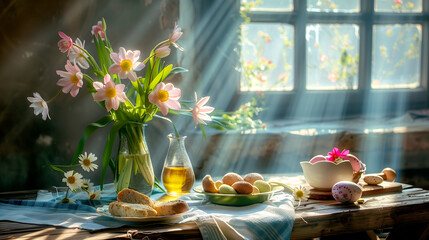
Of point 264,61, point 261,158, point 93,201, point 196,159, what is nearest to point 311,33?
point 264,61

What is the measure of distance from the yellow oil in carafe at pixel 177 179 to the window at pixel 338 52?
138 centimetres

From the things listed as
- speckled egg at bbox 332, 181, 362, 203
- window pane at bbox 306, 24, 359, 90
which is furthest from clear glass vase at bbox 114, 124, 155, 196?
window pane at bbox 306, 24, 359, 90

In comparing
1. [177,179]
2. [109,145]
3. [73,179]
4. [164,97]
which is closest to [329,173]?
[177,179]

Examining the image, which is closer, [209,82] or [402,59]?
[209,82]

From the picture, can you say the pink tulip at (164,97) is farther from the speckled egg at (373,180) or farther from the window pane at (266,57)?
the window pane at (266,57)

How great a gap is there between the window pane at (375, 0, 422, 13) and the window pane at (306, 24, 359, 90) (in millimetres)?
234

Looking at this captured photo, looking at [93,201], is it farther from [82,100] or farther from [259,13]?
[259,13]

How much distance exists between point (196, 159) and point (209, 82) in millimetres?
573

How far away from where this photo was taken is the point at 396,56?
334 cm

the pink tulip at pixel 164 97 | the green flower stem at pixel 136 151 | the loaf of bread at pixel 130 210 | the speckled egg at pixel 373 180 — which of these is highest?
the pink tulip at pixel 164 97

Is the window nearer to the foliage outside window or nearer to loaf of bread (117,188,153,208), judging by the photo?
the foliage outside window

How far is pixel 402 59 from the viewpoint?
3.36 meters

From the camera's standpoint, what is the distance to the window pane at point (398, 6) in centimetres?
325

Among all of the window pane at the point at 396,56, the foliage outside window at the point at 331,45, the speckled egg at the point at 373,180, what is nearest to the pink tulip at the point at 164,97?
the speckled egg at the point at 373,180
